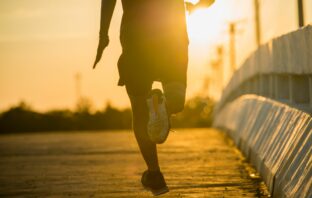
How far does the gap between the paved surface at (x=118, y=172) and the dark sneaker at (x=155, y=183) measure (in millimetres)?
696

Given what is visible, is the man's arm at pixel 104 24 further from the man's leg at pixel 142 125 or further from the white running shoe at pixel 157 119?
the white running shoe at pixel 157 119

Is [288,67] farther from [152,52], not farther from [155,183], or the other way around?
[155,183]

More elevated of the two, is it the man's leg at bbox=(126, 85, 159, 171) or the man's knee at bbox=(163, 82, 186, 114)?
the man's knee at bbox=(163, 82, 186, 114)

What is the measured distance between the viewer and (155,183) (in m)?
7.11

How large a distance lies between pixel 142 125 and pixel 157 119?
571 mm

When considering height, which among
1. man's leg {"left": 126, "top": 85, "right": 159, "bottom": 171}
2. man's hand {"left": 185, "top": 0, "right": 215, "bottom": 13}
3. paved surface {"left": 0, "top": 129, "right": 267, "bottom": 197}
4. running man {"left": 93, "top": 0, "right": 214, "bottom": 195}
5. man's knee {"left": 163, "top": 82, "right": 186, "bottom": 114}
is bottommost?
paved surface {"left": 0, "top": 129, "right": 267, "bottom": 197}

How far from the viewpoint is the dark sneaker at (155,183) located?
7094mm

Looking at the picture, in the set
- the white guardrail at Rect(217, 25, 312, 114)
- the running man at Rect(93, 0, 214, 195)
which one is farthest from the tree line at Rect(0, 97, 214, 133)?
the running man at Rect(93, 0, 214, 195)

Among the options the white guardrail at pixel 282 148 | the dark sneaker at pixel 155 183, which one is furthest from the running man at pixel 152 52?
the white guardrail at pixel 282 148

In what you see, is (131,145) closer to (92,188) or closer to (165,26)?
(92,188)

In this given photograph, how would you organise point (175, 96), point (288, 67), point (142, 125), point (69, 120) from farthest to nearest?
point (69, 120) < point (288, 67) < point (142, 125) < point (175, 96)

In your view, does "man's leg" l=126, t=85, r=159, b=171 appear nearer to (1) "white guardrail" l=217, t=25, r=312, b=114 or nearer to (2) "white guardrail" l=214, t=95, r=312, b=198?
(2) "white guardrail" l=214, t=95, r=312, b=198

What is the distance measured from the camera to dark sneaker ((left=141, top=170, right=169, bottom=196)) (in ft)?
23.3

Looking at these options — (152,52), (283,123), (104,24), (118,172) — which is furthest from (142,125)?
(118,172)
